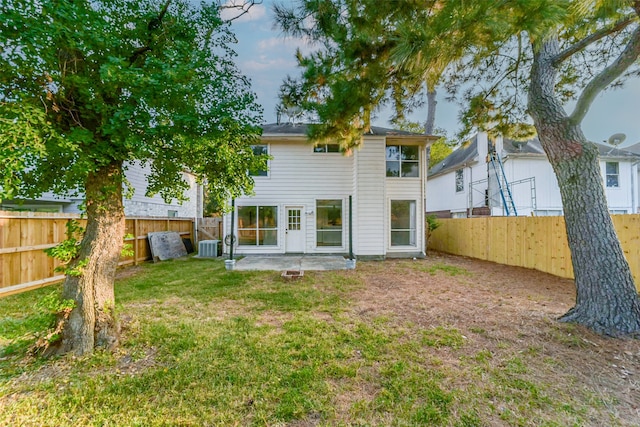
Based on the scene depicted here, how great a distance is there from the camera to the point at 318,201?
34.2ft

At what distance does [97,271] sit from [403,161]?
384 inches

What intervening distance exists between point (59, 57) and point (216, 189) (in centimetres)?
183

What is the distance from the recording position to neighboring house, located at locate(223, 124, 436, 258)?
33.8ft

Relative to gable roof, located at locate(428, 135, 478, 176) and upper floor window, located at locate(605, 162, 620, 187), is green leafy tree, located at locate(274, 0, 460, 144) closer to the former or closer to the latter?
gable roof, located at locate(428, 135, 478, 176)

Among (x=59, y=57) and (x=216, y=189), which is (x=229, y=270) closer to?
(x=216, y=189)

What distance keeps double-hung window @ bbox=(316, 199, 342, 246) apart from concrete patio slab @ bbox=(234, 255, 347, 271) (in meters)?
0.84

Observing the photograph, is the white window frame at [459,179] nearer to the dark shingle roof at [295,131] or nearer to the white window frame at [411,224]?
the dark shingle roof at [295,131]

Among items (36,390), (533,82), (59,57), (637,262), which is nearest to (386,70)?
(533,82)

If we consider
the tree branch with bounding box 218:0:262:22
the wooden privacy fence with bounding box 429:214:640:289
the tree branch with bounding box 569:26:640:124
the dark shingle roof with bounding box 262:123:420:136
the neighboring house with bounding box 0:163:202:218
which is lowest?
the wooden privacy fence with bounding box 429:214:640:289

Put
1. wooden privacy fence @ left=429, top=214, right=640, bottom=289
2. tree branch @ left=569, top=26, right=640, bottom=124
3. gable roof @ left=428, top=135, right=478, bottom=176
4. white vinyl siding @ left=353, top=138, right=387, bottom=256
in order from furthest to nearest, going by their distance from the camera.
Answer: gable roof @ left=428, top=135, right=478, bottom=176 < white vinyl siding @ left=353, top=138, right=387, bottom=256 < wooden privacy fence @ left=429, top=214, right=640, bottom=289 < tree branch @ left=569, top=26, right=640, bottom=124

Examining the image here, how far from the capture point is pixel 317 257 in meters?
9.79

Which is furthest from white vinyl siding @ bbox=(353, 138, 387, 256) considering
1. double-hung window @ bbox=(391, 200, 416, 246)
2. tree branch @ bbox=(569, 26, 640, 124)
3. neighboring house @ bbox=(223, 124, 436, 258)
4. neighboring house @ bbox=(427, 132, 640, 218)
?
neighboring house @ bbox=(427, 132, 640, 218)

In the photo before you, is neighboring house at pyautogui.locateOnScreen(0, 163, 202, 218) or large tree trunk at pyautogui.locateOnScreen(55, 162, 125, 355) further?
neighboring house at pyautogui.locateOnScreen(0, 163, 202, 218)

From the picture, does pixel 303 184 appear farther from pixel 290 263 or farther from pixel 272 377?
pixel 272 377
